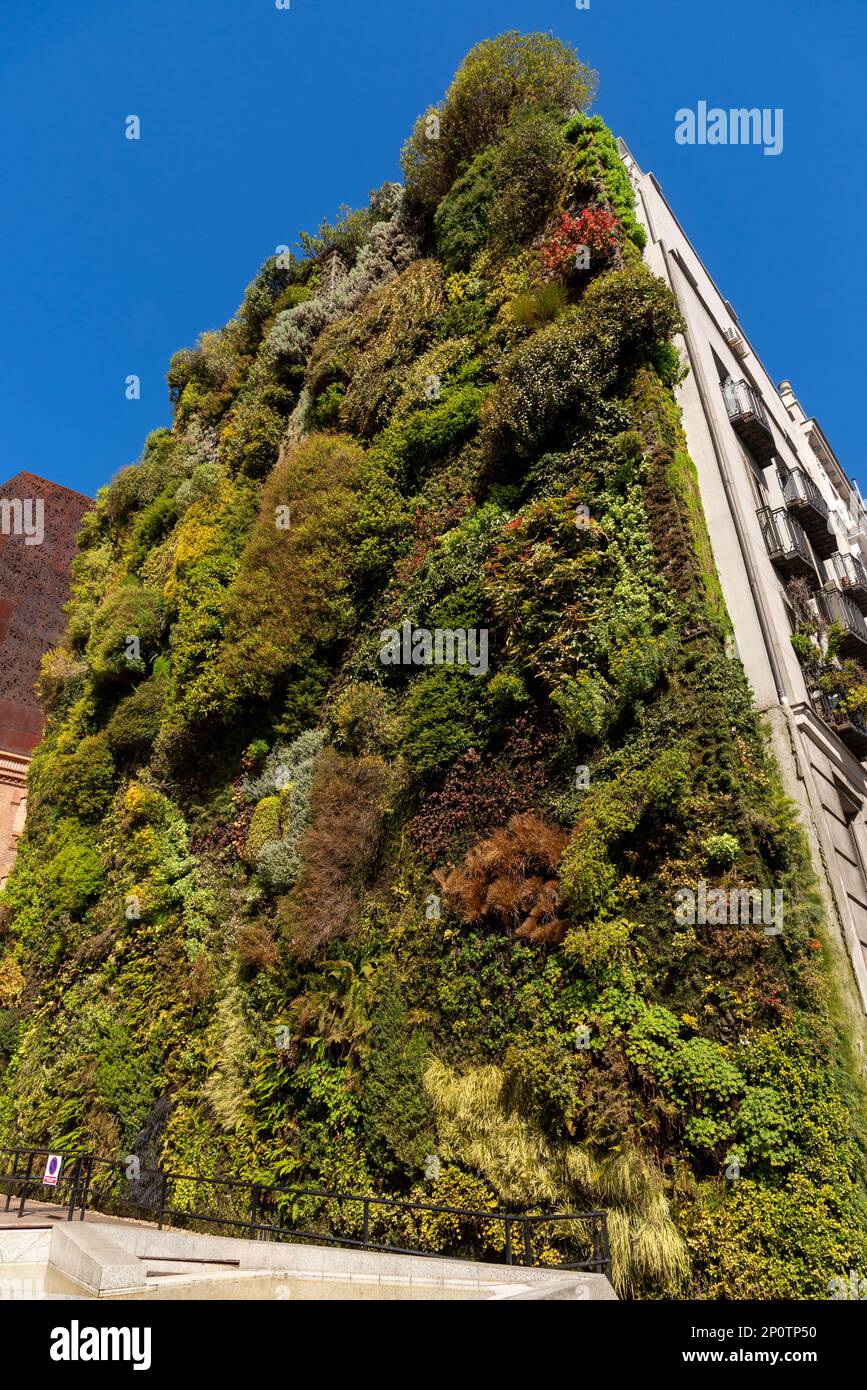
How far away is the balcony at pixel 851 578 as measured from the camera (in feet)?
57.8

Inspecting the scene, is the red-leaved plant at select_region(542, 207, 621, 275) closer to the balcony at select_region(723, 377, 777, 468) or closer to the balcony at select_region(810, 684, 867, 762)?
the balcony at select_region(723, 377, 777, 468)

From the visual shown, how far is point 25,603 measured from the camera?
31312mm

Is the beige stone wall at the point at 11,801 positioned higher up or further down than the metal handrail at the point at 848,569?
higher up

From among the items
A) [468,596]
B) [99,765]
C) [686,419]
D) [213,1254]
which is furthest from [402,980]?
[99,765]

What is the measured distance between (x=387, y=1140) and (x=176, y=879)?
832 centimetres

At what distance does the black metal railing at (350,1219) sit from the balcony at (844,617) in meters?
11.9

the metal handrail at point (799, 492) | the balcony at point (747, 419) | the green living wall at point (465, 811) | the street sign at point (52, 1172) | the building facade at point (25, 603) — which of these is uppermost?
the building facade at point (25, 603)

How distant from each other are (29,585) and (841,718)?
96.2 ft

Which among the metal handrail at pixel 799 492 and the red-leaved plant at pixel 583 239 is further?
the metal handrail at pixel 799 492

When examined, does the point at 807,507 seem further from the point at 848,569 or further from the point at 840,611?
the point at 848,569

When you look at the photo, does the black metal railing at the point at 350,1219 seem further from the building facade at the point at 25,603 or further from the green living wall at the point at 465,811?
the building facade at the point at 25,603

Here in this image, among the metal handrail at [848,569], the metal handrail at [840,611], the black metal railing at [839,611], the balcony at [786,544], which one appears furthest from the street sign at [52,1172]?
the metal handrail at [848,569]

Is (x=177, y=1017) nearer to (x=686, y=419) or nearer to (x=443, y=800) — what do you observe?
(x=443, y=800)

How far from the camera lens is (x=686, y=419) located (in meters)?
14.8
